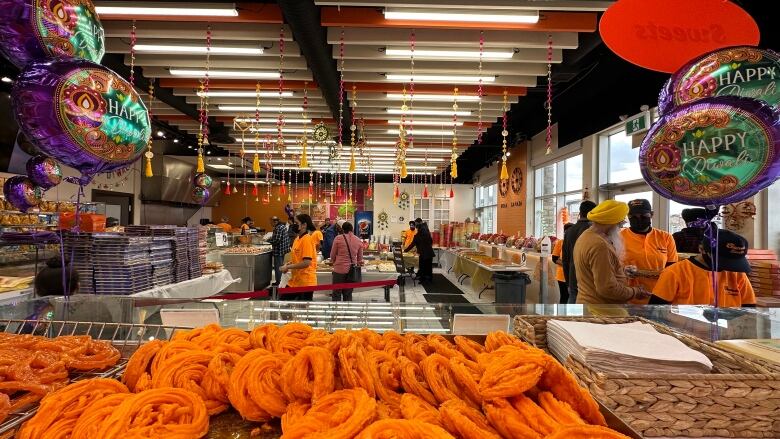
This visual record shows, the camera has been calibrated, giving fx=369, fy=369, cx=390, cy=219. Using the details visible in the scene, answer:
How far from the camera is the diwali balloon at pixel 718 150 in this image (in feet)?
5.66

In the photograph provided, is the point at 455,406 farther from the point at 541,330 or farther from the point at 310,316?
the point at 310,316

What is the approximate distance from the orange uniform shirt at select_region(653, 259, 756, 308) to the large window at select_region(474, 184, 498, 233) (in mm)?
12471

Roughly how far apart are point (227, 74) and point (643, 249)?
6.25 meters

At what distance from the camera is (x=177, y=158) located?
14.5m

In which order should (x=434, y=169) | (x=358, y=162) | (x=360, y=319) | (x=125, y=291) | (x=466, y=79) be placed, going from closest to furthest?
(x=360, y=319)
(x=125, y=291)
(x=466, y=79)
(x=358, y=162)
(x=434, y=169)

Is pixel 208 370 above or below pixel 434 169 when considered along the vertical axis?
below

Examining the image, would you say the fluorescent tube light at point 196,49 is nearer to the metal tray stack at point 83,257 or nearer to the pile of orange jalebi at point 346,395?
the metal tray stack at point 83,257

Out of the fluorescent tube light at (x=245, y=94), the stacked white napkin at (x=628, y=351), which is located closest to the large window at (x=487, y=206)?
the fluorescent tube light at (x=245, y=94)

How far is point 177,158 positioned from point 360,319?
1530 cm

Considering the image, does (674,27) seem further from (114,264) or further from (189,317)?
(114,264)

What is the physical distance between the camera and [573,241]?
392cm

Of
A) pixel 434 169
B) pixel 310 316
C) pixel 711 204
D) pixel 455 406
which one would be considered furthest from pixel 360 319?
pixel 434 169

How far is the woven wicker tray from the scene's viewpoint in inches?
35.9

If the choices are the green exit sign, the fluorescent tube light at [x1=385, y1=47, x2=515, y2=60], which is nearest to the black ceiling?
the green exit sign
